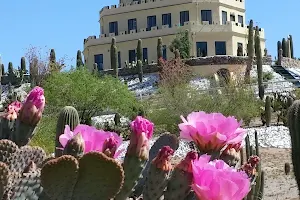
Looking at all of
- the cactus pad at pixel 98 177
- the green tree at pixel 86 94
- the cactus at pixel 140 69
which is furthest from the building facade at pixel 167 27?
the cactus pad at pixel 98 177

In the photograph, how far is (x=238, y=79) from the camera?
3600 centimetres

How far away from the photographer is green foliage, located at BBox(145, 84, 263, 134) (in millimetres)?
30781

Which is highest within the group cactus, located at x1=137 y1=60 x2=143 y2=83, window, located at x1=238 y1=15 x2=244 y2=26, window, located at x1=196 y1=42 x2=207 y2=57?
window, located at x1=238 y1=15 x2=244 y2=26

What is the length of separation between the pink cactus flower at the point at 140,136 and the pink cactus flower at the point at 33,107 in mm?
→ 618

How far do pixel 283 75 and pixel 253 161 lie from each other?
149 feet

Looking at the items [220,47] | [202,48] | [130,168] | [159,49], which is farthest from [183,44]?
[130,168]

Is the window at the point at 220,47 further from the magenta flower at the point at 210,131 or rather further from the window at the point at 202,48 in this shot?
the magenta flower at the point at 210,131

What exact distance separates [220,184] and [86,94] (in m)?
32.3

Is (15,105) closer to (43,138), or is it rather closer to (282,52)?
(43,138)

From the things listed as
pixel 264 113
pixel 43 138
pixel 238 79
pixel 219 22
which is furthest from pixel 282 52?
pixel 43 138

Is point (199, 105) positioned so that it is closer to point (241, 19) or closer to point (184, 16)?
point (184, 16)

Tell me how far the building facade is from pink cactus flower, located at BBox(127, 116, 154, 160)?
48884 millimetres

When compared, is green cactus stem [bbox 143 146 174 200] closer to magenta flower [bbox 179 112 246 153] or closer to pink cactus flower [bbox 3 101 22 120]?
magenta flower [bbox 179 112 246 153]

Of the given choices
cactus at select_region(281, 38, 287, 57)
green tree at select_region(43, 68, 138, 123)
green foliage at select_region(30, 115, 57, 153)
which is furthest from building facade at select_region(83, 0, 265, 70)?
green foliage at select_region(30, 115, 57, 153)
